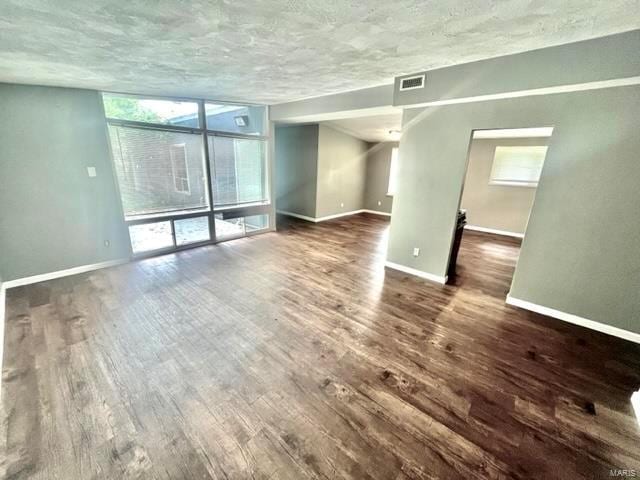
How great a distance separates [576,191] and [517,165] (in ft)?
13.9

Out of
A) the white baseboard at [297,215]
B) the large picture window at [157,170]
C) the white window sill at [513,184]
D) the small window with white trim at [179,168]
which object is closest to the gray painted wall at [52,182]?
the large picture window at [157,170]

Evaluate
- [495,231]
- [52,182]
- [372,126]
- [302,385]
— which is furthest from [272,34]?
[495,231]

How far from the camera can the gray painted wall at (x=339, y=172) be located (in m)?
6.80

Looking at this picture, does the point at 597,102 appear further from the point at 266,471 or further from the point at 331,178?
the point at 331,178

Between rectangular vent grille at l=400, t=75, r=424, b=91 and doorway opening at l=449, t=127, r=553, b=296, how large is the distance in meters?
2.84

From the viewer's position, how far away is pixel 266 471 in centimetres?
137

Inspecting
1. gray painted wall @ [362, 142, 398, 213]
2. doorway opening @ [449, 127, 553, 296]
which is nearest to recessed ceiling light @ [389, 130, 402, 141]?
gray painted wall @ [362, 142, 398, 213]

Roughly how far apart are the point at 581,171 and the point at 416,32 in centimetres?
218

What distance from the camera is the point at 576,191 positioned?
8.51 feet

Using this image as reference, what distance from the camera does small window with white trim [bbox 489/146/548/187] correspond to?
19.1 ft

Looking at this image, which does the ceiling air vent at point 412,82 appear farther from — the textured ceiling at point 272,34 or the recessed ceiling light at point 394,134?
the recessed ceiling light at point 394,134

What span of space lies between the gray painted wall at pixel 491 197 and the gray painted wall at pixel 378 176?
2.28 m

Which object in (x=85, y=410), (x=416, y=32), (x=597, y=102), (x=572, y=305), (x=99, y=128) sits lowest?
(x=85, y=410)

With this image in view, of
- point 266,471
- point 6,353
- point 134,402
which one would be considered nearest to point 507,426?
point 266,471
